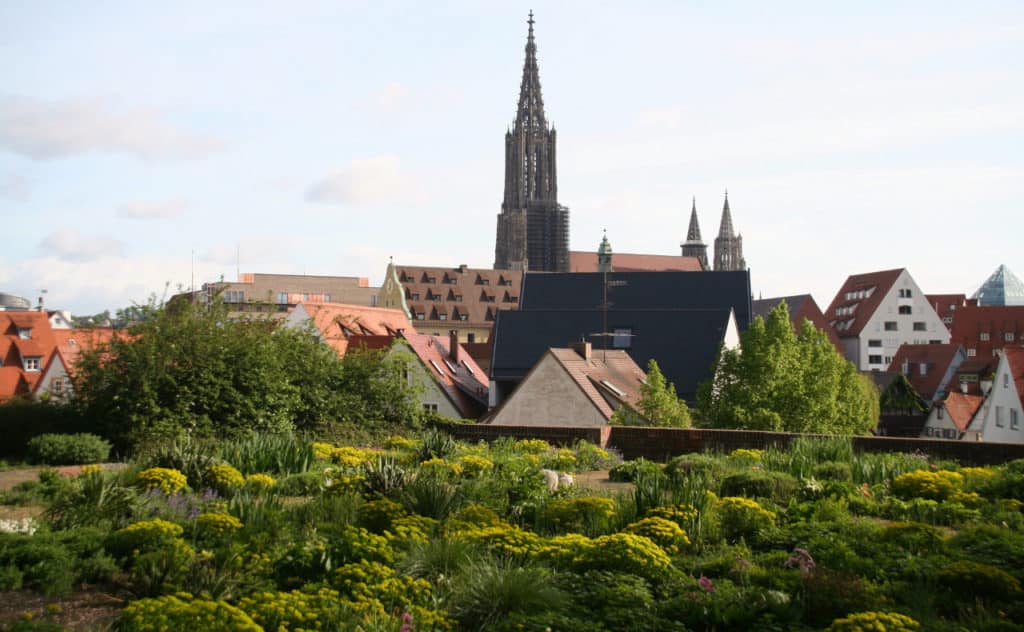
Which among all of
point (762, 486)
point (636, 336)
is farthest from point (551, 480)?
point (636, 336)

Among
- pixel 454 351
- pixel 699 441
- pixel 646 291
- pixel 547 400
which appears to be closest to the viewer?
pixel 699 441

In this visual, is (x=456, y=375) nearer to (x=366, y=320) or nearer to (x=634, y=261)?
(x=366, y=320)

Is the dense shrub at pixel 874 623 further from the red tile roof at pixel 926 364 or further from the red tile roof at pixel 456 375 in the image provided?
the red tile roof at pixel 926 364

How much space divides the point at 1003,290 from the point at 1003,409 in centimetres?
13756

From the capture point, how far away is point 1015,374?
54.2 m

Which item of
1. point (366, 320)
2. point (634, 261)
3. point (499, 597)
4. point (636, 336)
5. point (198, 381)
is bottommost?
point (499, 597)

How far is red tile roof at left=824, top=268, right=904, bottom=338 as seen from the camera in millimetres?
105500

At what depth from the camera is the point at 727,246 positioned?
189 metres

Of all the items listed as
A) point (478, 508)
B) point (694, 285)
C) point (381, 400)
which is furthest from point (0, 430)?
point (694, 285)

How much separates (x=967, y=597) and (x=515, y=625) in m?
3.74

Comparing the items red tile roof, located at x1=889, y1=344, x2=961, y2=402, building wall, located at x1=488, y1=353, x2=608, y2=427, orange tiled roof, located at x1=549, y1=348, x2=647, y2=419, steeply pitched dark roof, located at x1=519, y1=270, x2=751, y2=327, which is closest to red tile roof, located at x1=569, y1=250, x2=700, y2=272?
red tile roof, located at x1=889, y1=344, x2=961, y2=402

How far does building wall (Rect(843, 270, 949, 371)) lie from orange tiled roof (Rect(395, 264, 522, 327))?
130 ft

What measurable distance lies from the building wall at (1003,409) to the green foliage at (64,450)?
160ft

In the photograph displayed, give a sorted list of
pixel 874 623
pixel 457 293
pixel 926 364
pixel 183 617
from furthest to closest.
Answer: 1. pixel 457 293
2. pixel 926 364
3. pixel 874 623
4. pixel 183 617
